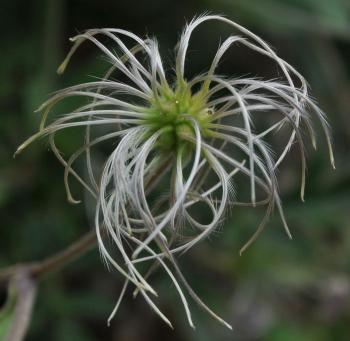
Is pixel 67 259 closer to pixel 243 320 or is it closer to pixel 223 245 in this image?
pixel 223 245

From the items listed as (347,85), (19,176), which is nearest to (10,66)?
(19,176)

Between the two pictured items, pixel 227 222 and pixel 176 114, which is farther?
pixel 227 222

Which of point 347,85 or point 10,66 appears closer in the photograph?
point 10,66

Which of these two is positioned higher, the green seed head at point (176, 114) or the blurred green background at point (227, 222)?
the green seed head at point (176, 114)

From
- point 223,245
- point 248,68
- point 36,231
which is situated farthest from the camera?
point 248,68

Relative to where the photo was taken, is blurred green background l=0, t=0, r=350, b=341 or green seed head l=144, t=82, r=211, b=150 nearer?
green seed head l=144, t=82, r=211, b=150

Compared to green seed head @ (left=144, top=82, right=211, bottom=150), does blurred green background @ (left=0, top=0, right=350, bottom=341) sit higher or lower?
lower

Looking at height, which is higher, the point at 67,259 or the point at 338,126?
the point at 67,259

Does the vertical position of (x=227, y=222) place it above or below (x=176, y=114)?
below
